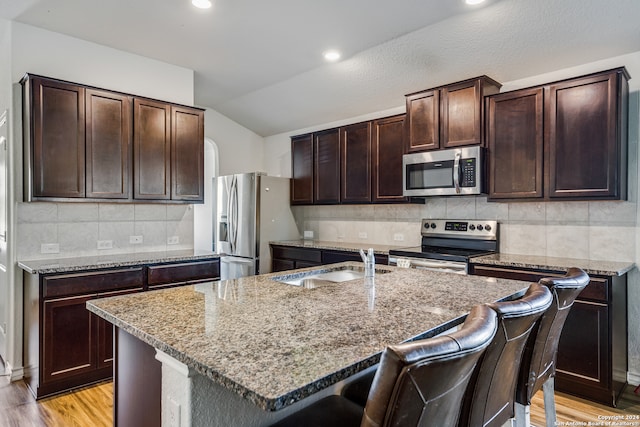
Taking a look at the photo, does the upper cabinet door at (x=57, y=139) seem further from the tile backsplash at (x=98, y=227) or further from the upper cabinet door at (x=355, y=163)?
the upper cabinet door at (x=355, y=163)

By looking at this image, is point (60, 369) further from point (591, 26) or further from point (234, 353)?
point (591, 26)

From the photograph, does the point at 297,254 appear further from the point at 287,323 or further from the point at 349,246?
the point at 287,323

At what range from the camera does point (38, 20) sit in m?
3.01

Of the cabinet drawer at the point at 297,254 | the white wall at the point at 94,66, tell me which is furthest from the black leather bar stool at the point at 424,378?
the white wall at the point at 94,66

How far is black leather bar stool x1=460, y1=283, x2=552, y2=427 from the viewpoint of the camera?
3.53 ft

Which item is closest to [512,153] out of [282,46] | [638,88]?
[638,88]

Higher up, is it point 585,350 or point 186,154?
point 186,154

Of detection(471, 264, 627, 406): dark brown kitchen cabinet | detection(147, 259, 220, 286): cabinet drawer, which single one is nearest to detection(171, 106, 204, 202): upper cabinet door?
detection(147, 259, 220, 286): cabinet drawer

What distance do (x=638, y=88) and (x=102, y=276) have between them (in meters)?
4.19

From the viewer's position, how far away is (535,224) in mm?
3342

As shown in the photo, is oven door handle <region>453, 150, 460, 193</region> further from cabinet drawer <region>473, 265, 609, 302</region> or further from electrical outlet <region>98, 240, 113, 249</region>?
electrical outlet <region>98, 240, 113, 249</region>

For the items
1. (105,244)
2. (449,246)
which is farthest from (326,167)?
(105,244)

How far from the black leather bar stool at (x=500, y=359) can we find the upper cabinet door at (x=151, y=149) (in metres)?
3.15

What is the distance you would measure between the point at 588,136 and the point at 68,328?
3967 mm
